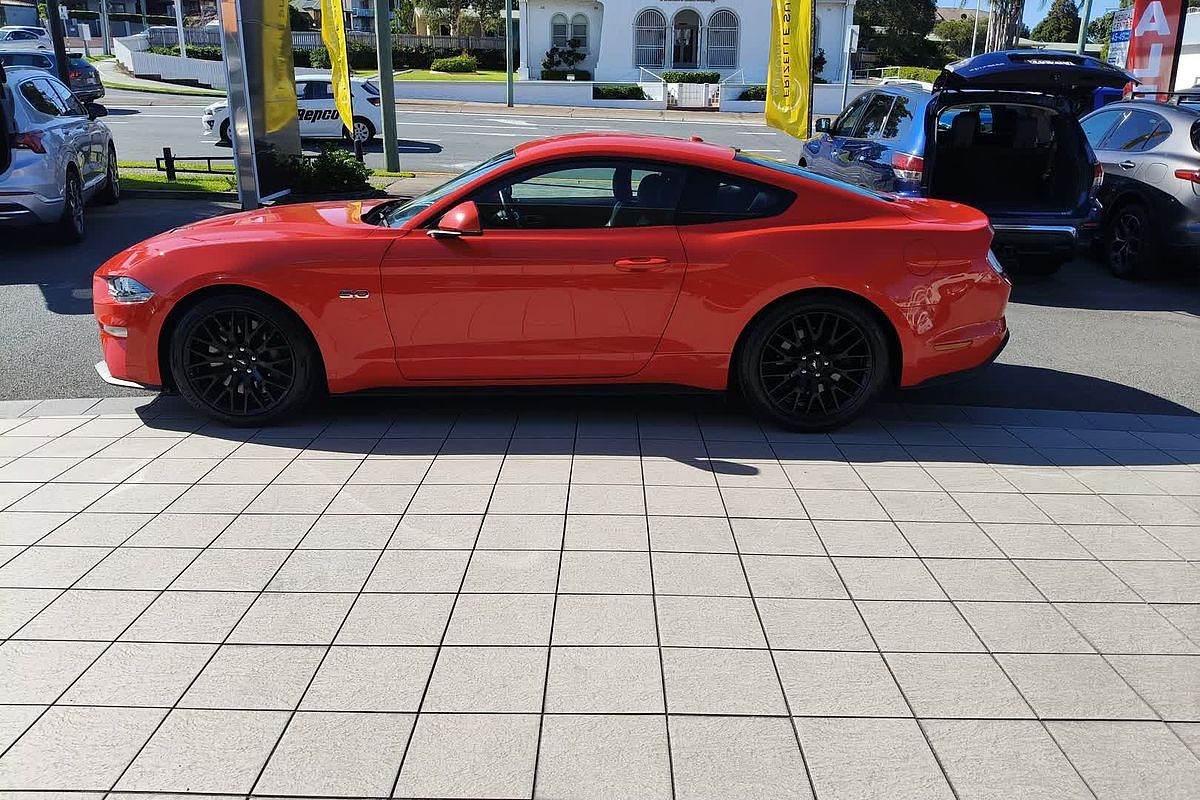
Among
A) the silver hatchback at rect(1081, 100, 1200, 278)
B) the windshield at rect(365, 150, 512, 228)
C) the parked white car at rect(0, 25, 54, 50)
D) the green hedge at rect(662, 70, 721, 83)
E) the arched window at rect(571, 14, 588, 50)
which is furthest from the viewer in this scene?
the arched window at rect(571, 14, 588, 50)

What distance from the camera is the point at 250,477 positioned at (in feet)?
15.4

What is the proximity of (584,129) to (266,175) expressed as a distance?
19780 mm

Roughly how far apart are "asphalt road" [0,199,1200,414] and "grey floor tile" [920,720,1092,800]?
135 inches

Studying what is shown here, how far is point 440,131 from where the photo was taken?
26.8m

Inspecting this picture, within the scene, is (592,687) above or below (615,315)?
below

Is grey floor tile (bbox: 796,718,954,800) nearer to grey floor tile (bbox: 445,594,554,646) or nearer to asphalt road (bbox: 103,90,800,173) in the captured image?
grey floor tile (bbox: 445,594,554,646)

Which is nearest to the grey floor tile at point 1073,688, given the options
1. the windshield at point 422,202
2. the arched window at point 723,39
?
the windshield at point 422,202

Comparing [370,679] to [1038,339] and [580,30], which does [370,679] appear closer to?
[1038,339]

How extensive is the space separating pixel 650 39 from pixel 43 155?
44.6m

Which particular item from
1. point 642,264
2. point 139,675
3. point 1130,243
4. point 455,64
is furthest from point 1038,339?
point 455,64

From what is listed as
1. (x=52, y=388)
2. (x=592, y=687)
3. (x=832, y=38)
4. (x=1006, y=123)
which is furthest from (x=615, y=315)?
(x=832, y=38)

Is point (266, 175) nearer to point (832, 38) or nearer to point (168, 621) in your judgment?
point (168, 621)

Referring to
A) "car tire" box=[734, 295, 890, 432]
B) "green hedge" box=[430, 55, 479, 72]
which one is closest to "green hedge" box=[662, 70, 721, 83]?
"green hedge" box=[430, 55, 479, 72]

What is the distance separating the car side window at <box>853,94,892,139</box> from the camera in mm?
9945
